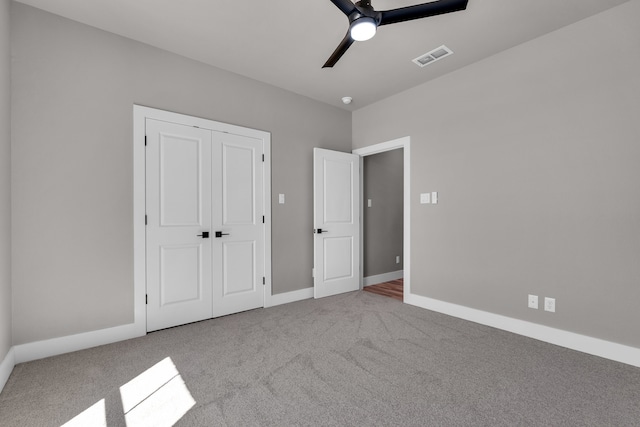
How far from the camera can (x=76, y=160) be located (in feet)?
8.50

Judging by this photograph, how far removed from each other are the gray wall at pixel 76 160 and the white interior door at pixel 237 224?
608 mm

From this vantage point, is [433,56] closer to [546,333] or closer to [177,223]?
[546,333]

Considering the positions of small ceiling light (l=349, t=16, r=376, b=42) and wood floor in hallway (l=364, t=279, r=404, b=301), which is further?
wood floor in hallway (l=364, t=279, r=404, b=301)

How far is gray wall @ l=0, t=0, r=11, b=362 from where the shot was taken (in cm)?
211

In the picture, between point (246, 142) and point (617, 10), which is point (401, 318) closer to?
point (246, 142)

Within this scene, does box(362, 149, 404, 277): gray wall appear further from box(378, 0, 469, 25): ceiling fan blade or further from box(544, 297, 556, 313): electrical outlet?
box(378, 0, 469, 25): ceiling fan blade

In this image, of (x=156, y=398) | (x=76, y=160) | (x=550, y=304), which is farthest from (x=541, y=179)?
(x=76, y=160)

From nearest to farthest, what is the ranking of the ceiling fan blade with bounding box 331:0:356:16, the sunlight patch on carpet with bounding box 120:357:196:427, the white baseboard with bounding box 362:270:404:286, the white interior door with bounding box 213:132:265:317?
the sunlight patch on carpet with bounding box 120:357:196:427 < the ceiling fan blade with bounding box 331:0:356:16 < the white interior door with bounding box 213:132:265:317 < the white baseboard with bounding box 362:270:404:286

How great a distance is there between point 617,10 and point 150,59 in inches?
159

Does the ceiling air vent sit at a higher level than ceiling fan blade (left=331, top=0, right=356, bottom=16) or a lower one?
higher

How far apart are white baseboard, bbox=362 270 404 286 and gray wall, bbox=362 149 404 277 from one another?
55 millimetres

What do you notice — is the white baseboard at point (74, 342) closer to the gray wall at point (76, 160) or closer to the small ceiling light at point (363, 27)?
the gray wall at point (76, 160)

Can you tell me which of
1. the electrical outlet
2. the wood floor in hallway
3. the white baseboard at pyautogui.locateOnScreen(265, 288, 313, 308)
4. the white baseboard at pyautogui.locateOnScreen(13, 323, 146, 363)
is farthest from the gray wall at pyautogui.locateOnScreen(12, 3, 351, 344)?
the electrical outlet

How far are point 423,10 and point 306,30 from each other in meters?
1.21
